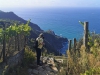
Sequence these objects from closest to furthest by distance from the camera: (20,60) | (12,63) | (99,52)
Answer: (99,52)
(12,63)
(20,60)

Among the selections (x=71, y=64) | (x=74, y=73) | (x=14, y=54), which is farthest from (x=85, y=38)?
(x=14, y=54)

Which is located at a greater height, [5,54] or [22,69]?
[5,54]

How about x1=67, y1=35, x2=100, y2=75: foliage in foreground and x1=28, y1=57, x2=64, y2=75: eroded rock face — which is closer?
x1=67, y1=35, x2=100, y2=75: foliage in foreground

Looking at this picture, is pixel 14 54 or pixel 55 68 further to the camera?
pixel 55 68

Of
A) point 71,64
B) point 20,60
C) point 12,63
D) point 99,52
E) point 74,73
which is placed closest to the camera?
point 99,52

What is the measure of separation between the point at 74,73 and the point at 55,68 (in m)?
3.06

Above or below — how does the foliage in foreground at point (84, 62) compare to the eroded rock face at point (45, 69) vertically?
above

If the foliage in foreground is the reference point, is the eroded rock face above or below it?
below

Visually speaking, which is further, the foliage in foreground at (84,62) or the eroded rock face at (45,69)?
the eroded rock face at (45,69)

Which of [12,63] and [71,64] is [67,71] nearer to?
[71,64]

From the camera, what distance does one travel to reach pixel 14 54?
10133 mm

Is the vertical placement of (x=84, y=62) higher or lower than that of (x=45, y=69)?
higher

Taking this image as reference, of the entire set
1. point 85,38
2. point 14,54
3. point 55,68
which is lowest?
point 55,68

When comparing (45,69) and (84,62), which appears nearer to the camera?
(84,62)
